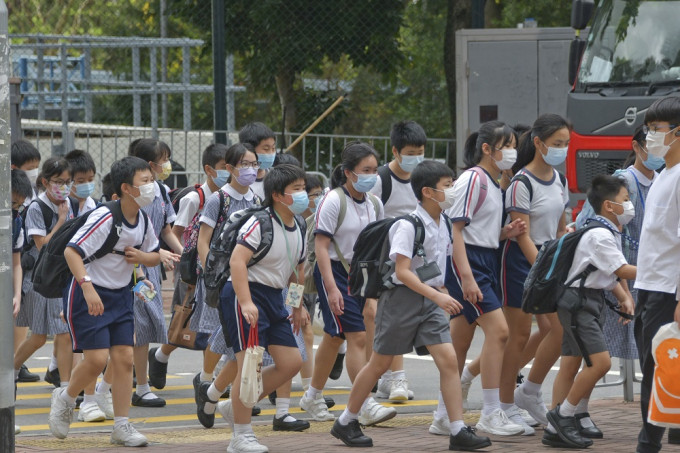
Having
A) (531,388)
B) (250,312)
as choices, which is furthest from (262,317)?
(531,388)

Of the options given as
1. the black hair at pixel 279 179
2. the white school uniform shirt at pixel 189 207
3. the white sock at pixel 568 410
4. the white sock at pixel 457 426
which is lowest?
the white sock at pixel 457 426

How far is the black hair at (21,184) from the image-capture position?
9095mm

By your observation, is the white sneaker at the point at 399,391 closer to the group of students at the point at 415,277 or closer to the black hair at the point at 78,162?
the group of students at the point at 415,277

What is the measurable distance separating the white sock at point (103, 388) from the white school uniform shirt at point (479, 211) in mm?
2665

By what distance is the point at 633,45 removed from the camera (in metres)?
13.7

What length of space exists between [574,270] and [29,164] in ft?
14.7

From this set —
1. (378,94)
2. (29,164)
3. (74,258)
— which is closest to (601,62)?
(29,164)

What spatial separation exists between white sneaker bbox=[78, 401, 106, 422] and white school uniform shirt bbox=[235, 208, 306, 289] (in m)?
1.96

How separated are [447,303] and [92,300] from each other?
6.57 ft

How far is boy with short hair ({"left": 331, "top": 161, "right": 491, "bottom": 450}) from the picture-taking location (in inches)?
292

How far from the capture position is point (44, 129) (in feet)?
54.1

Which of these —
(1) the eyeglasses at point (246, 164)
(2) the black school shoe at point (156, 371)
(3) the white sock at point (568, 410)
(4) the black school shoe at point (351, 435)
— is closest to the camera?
(3) the white sock at point (568, 410)

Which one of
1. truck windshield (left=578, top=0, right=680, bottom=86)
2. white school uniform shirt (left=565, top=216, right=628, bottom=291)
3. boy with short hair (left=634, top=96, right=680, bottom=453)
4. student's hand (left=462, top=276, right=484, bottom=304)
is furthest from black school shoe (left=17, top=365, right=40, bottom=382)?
truck windshield (left=578, top=0, right=680, bottom=86)

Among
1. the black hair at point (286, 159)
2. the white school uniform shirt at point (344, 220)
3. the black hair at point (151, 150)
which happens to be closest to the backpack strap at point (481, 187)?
the white school uniform shirt at point (344, 220)
